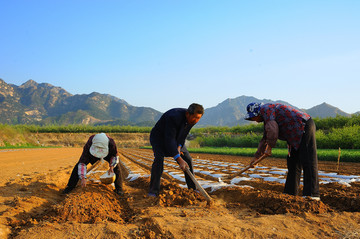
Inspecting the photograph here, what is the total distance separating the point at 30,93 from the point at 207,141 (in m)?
165

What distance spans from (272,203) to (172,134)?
147 cm

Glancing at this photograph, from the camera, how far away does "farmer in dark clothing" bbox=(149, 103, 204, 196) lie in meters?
3.48

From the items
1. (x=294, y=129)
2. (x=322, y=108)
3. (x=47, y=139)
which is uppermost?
(x=322, y=108)

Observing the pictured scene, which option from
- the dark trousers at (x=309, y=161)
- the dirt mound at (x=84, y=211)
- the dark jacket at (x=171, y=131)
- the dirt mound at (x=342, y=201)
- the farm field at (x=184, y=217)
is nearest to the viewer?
the farm field at (x=184, y=217)

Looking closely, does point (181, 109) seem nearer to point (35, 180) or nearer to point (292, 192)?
point (292, 192)

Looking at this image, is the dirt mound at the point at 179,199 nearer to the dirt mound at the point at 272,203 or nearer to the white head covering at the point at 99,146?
the dirt mound at the point at 272,203

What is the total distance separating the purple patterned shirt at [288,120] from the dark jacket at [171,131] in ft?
3.46

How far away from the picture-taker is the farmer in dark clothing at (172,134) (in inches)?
137

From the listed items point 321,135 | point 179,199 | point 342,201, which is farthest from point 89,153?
point 321,135

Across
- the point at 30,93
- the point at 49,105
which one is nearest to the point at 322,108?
the point at 49,105

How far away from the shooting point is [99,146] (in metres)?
4.12

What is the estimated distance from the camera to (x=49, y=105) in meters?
163

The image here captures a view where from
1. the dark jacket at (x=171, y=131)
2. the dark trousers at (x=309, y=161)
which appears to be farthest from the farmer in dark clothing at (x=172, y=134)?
the dark trousers at (x=309, y=161)

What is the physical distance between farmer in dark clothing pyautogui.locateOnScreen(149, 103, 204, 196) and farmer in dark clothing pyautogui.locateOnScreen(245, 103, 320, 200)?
0.74 metres
